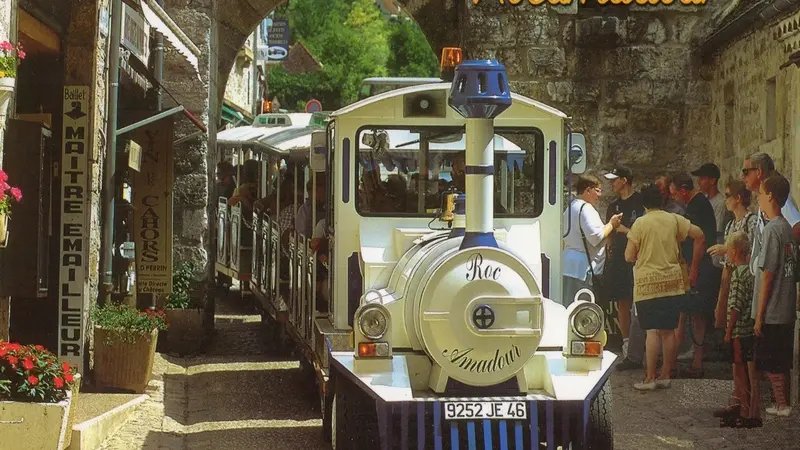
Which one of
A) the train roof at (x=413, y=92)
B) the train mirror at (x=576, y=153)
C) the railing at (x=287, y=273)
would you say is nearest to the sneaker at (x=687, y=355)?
the railing at (x=287, y=273)

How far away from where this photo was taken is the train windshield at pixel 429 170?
9.36 meters

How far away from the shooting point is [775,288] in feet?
33.3

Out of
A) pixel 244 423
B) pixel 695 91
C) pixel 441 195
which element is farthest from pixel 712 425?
pixel 695 91

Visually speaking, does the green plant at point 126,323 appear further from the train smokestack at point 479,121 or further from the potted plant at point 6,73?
the train smokestack at point 479,121

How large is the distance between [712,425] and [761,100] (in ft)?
16.6

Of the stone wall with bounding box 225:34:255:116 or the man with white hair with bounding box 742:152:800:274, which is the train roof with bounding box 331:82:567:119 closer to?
the man with white hair with bounding box 742:152:800:274

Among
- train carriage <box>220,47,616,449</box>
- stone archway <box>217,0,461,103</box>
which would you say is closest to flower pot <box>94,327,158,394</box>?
train carriage <box>220,47,616,449</box>

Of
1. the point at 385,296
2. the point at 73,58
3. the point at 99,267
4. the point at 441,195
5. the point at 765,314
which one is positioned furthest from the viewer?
the point at 99,267

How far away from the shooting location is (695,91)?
16.1 metres

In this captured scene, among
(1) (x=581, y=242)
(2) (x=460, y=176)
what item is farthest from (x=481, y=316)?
(1) (x=581, y=242)

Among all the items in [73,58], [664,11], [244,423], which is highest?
[664,11]

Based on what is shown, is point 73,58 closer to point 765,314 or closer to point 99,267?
point 99,267

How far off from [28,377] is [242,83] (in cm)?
3869

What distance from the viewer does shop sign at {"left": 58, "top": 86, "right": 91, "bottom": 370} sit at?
10992mm
